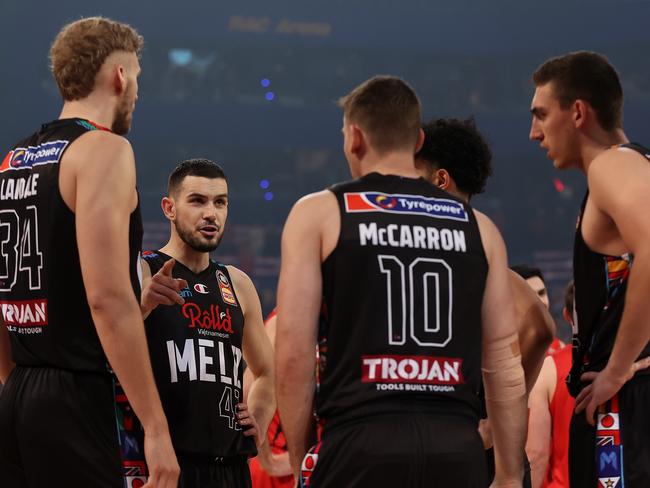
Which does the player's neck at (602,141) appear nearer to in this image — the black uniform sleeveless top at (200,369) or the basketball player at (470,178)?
the basketball player at (470,178)

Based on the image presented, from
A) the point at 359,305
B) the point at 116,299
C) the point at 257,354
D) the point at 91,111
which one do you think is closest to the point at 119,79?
the point at 91,111

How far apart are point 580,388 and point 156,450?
1.40 m

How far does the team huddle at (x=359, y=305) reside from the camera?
233 centimetres

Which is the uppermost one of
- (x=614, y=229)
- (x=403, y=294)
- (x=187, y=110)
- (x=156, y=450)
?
(x=187, y=110)

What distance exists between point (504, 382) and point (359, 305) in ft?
1.85

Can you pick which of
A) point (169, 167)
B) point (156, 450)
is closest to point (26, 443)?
point (156, 450)

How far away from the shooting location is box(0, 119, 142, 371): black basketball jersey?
2.59 metres

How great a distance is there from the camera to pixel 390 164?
2.52 metres

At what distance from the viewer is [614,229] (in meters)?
2.83

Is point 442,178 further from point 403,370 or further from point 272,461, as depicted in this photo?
point 272,461

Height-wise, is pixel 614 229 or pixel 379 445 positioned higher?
pixel 614 229

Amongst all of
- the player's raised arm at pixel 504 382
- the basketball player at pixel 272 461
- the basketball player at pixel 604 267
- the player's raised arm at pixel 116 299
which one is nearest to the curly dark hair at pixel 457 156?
the basketball player at pixel 604 267

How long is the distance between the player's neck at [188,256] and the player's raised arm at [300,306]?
1.68m

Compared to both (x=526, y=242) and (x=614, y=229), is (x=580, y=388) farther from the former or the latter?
(x=526, y=242)
